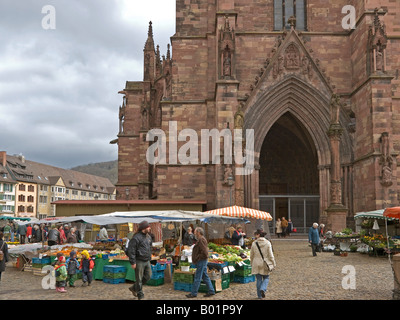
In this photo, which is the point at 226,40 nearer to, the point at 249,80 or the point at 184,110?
the point at 249,80

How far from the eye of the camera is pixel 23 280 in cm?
1097

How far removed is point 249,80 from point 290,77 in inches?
A: 83.5

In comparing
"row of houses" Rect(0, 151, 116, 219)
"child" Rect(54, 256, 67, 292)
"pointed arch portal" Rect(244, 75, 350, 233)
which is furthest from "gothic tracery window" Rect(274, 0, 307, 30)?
"row of houses" Rect(0, 151, 116, 219)

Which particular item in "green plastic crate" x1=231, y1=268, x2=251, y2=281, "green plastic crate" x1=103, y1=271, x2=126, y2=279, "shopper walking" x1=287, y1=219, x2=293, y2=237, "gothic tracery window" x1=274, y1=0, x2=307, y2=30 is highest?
"gothic tracery window" x1=274, y1=0, x2=307, y2=30

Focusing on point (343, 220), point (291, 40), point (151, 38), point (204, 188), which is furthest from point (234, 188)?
point (151, 38)

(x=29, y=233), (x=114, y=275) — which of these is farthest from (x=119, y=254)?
(x=29, y=233)

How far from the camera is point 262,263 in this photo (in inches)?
311

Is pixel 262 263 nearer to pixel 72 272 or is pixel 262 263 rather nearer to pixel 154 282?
pixel 154 282

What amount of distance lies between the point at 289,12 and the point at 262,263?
63.6 feet

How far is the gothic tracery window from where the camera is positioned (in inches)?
942

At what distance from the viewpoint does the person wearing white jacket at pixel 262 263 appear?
25.9ft

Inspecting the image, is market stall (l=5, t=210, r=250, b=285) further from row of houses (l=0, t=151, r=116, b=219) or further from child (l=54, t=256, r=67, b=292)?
row of houses (l=0, t=151, r=116, b=219)

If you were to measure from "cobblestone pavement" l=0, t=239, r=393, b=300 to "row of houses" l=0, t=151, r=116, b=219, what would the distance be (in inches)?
1888

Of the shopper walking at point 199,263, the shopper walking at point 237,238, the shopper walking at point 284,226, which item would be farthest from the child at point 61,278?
the shopper walking at point 284,226
